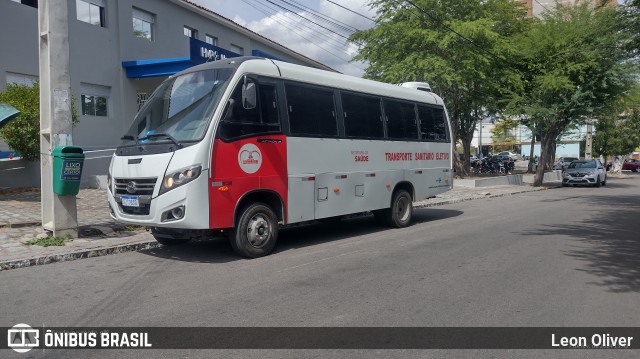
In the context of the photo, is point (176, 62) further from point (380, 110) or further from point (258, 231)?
point (258, 231)

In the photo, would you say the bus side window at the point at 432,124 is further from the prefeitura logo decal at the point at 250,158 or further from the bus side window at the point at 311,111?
the prefeitura logo decal at the point at 250,158

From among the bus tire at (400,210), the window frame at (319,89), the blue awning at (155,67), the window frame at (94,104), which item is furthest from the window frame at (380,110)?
the window frame at (94,104)

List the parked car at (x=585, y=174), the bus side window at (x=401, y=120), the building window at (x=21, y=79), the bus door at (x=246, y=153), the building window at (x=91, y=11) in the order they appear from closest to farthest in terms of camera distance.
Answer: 1. the bus door at (x=246, y=153)
2. the bus side window at (x=401, y=120)
3. the building window at (x=21, y=79)
4. the building window at (x=91, y=11)
5. the parked car at (x=585, y=174)

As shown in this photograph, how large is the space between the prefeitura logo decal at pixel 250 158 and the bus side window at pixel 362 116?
242 cm

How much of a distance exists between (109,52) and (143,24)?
7.87 ft

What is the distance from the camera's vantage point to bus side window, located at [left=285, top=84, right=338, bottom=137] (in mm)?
8438

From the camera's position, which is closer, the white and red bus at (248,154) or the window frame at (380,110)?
A: the white and red bus at (248,154)

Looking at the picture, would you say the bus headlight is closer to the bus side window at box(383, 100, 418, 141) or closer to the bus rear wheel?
the bus side window at box(383, 100, 418, 141)

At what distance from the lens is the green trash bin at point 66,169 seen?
8289 mm

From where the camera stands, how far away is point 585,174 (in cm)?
2766

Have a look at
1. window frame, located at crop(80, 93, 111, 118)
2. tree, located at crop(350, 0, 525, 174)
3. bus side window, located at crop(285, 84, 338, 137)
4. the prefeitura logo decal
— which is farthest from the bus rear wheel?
window frame, located at crop(80, 93, 111, 118)

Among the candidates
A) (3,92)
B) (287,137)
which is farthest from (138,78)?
(287,137)

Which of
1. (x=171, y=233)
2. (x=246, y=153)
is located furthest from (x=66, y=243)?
(x=246, y=153)

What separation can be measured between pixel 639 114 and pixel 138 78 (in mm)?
46256
